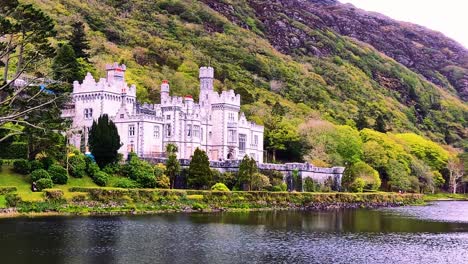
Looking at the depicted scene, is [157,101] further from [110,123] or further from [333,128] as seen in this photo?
[110,123]

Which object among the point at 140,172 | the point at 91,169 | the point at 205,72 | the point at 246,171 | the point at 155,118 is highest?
the point at 205,72

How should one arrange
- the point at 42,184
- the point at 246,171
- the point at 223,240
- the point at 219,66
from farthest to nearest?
1. the point at 219,66
2. the point at 246,171
3. the point at 42,184
4. the point at 223,240

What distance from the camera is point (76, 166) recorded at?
2741 inches

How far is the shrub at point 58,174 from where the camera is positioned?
6569 cm

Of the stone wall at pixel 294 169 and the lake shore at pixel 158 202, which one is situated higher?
the stone wall at pixel 294 169

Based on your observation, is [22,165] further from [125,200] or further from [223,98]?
[223,98]

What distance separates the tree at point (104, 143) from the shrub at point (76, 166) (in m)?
3.27

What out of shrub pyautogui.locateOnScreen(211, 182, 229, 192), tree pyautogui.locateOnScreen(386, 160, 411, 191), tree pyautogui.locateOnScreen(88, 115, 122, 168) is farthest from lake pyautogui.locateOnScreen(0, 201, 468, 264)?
tree pyautogui.locateOnScreen(386, 160, 411, 191)

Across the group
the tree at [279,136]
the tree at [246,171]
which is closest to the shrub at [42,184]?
the tree at [246,171]

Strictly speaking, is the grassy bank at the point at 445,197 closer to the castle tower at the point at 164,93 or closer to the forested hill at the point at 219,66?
the forested hill at the point at 219,66

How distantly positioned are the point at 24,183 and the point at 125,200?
920 cm

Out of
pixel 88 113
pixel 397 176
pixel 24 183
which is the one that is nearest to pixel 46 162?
pixel 24 183

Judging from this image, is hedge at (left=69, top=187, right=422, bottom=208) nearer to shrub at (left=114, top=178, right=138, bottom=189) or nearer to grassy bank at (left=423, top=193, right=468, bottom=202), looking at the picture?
shrub at (left=114, top=178, right=138, bottom=189)

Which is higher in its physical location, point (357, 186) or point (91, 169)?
point (91, 169)
